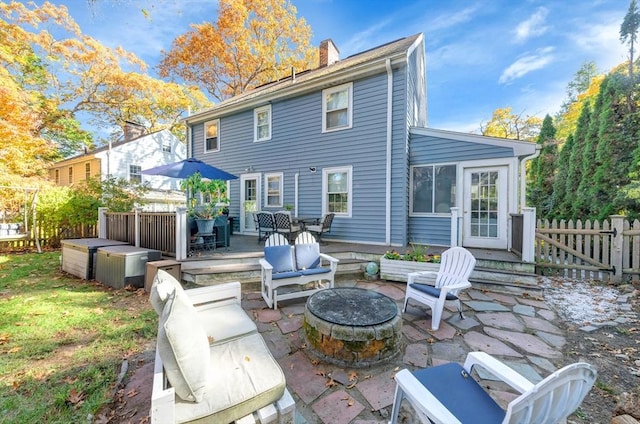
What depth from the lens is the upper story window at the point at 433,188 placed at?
22.2 ft

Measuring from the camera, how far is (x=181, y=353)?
4.63ft

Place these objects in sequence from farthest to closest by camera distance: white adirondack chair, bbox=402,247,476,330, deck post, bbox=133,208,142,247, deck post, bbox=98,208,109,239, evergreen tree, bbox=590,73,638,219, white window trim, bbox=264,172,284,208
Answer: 1. white window trim, bbox=264,172,284,208
2. evergreen tree, bbox=590,73,638,219
3. deck post, bbox=98,208,109,239
4. deck post, bbox=133,208,142,247
5. white adirondack chair, bbox=402,247,476,330

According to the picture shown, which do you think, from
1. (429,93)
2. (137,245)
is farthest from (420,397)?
(429,93)

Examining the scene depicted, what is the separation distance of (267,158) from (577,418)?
8.75 metres

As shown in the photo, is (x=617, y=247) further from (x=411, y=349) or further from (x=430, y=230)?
(x=411, y=349)

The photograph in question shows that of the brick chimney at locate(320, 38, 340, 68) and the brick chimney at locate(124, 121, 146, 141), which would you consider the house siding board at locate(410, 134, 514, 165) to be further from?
the brick chimney at locate(124, 121, 146, 141)

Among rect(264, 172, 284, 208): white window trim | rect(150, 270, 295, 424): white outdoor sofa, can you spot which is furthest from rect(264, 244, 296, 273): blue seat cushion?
rect(264, 172, 284, 208): white window trim

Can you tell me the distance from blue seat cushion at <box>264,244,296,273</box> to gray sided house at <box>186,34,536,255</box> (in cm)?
362

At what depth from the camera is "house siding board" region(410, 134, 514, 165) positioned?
622 centimetres

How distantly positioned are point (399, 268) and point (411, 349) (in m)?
2.34

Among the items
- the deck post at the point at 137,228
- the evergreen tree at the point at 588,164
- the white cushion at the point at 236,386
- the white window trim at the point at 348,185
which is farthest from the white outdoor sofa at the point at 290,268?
the evergreen tree at the point at 588,164

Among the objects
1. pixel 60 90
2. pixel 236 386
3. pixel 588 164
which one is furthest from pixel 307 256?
pixel 60 90

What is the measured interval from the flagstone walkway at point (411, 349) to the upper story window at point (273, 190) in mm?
4888

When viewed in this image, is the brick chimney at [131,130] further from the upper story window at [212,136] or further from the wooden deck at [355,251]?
the wooden deck at [355,251]
